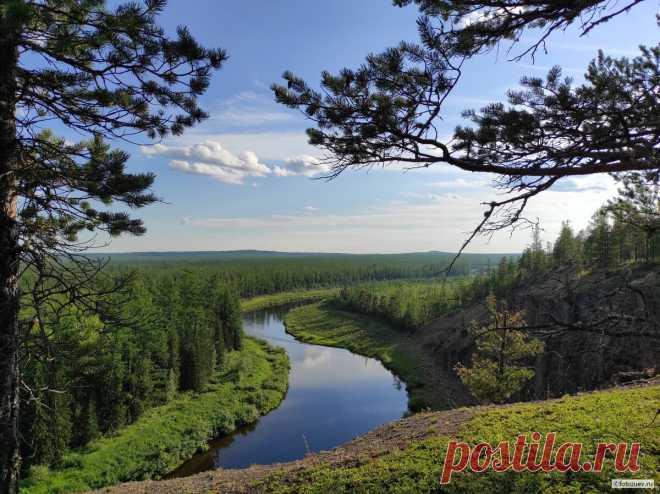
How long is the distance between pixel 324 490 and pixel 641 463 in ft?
17.2

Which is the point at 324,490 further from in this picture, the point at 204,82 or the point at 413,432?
the point at 204,82

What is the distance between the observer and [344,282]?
13725 cm

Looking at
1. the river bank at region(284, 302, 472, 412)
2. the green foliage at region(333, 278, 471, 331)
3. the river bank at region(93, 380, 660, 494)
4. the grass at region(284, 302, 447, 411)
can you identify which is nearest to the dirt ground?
the river bank at region(93, 380, 660, 494)

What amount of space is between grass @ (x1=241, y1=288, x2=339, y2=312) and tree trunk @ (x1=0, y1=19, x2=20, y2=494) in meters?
82.9

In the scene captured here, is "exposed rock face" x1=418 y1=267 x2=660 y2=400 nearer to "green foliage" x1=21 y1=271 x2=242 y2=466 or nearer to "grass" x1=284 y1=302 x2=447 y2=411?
"grass" x1=284 y1=302 x2=447 y2=411

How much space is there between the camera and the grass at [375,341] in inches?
1302

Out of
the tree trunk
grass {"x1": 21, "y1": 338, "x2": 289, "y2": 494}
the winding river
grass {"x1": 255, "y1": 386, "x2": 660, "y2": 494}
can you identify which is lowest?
the winding river

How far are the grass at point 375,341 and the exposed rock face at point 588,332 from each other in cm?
345

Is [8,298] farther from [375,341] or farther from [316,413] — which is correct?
[375,341]

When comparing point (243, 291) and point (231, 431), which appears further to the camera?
point (243, 291)

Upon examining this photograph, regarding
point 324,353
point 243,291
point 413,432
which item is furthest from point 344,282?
point 413,432

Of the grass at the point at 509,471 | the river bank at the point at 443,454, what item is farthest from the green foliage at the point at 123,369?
the grass at the point at 509,471

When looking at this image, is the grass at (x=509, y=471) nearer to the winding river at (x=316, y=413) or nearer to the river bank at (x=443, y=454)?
the river bank at (x=443, y=454)

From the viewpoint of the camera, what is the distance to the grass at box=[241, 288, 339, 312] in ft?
300
